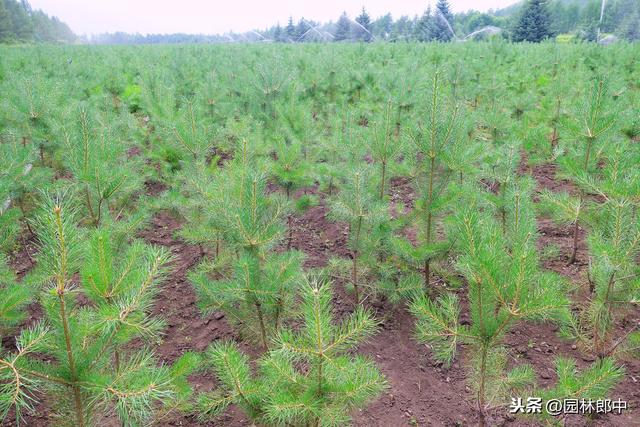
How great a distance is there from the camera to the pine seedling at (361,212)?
3.00 metres

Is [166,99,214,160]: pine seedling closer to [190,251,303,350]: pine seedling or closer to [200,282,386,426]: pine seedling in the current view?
[190,251,303,350]: pine seedling

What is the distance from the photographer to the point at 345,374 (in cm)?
168

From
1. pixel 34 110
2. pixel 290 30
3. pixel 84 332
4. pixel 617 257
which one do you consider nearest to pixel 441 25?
pixel 290 30

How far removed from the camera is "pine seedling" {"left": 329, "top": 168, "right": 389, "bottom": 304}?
9.85ft

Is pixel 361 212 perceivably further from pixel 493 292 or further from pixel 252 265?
pixel 493 292

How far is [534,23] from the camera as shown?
121 ft

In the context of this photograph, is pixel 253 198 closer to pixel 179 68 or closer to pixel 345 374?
pixel 345 374

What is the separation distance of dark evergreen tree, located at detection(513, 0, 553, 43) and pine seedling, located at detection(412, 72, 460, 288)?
130ft

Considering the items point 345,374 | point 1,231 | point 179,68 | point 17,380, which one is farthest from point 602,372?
point 179,68

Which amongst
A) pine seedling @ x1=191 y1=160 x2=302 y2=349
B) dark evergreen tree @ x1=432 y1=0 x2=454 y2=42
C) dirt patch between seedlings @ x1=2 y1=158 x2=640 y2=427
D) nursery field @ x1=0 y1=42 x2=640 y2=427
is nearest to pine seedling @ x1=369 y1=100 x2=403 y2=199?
nursery field @ x1=0 y1=42 x2=640 y2=427

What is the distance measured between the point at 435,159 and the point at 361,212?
0.73 metres

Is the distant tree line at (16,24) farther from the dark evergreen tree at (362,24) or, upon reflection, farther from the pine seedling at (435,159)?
the pine seedling at (435,159)

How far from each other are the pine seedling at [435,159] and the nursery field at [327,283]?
0.05 feet

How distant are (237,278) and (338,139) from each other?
235cm
